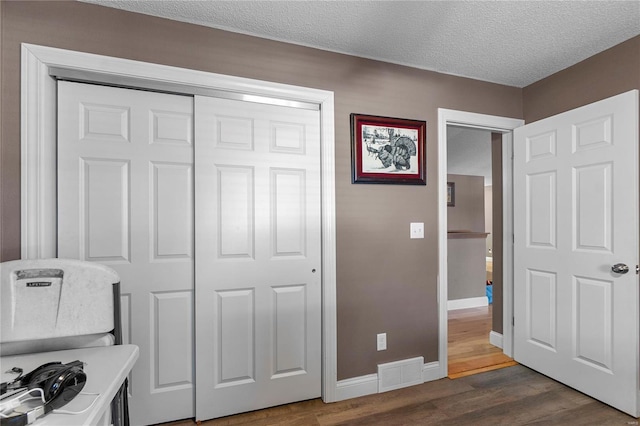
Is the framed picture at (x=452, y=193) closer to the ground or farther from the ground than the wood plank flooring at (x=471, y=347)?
farther from the ground

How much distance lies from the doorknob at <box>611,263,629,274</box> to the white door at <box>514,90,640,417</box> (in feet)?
0.06

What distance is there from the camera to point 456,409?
1.94 metres

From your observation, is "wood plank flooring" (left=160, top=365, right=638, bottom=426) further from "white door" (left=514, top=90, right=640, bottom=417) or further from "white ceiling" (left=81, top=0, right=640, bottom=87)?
"white ceiling" (left=81, top=0, right=640, bottom=87)

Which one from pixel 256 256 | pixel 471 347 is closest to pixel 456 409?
pixel 471 347

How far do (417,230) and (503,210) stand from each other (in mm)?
1098

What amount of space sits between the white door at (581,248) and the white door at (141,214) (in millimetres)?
2593

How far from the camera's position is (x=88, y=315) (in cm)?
117

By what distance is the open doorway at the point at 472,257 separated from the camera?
2754 mm

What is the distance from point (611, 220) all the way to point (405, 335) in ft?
5.08

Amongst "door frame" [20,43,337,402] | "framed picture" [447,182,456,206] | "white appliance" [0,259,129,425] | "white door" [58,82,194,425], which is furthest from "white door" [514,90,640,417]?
"white appliance" [0,259,129,425]

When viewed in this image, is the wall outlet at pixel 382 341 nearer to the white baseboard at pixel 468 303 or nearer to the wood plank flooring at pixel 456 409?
the wood plank flooring at pixel 456 409

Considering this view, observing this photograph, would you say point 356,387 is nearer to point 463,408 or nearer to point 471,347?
point 463,408

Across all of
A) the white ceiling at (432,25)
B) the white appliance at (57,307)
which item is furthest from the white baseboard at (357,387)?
the white ceiling at (432,25)

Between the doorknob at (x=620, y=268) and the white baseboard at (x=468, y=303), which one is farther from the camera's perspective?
the white baseboard at (x=468, y=303)
